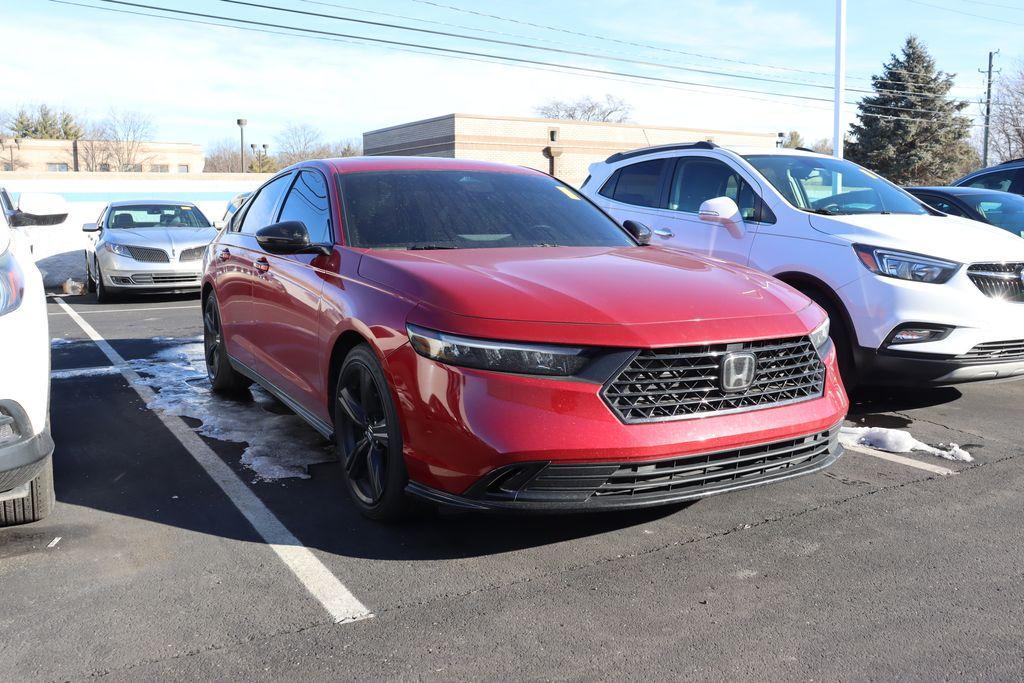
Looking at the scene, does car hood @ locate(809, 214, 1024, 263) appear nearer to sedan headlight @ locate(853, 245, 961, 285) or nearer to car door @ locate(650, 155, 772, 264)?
sedan headlight @ locate(853, 245, 961, 285)

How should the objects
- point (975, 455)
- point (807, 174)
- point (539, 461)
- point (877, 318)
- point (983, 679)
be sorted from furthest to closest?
point (807, 174)
point (877, 318)
point (975, 455)
point (539, 461)
point (983, 679)

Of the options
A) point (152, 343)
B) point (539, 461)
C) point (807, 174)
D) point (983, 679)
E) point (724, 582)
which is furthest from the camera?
point (152, 343)

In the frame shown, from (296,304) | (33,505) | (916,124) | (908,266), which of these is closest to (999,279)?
(908,266)

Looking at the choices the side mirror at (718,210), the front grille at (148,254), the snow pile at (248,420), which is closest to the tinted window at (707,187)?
the side mirror at (718,210)

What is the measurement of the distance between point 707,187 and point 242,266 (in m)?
3.55

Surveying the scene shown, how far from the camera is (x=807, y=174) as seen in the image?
6691mm

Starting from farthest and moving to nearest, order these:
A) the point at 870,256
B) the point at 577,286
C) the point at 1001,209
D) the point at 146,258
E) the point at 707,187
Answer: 1. the point at 146,258
2. the point at 1001,209
3. the point at 707,187
4. the point at 870,256
5. the point at 577,286

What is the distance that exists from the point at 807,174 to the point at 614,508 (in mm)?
4459

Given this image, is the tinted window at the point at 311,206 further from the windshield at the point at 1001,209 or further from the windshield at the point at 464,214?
the windshield at the point at 1001,209

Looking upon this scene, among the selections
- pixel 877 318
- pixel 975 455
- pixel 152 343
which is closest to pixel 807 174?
pixel 877 318

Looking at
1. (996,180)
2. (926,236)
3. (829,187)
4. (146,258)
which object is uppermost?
(996,180)

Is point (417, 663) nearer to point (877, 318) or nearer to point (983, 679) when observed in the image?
point (983, 679)

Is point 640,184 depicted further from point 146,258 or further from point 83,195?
point 83,195

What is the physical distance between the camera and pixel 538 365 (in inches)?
121
